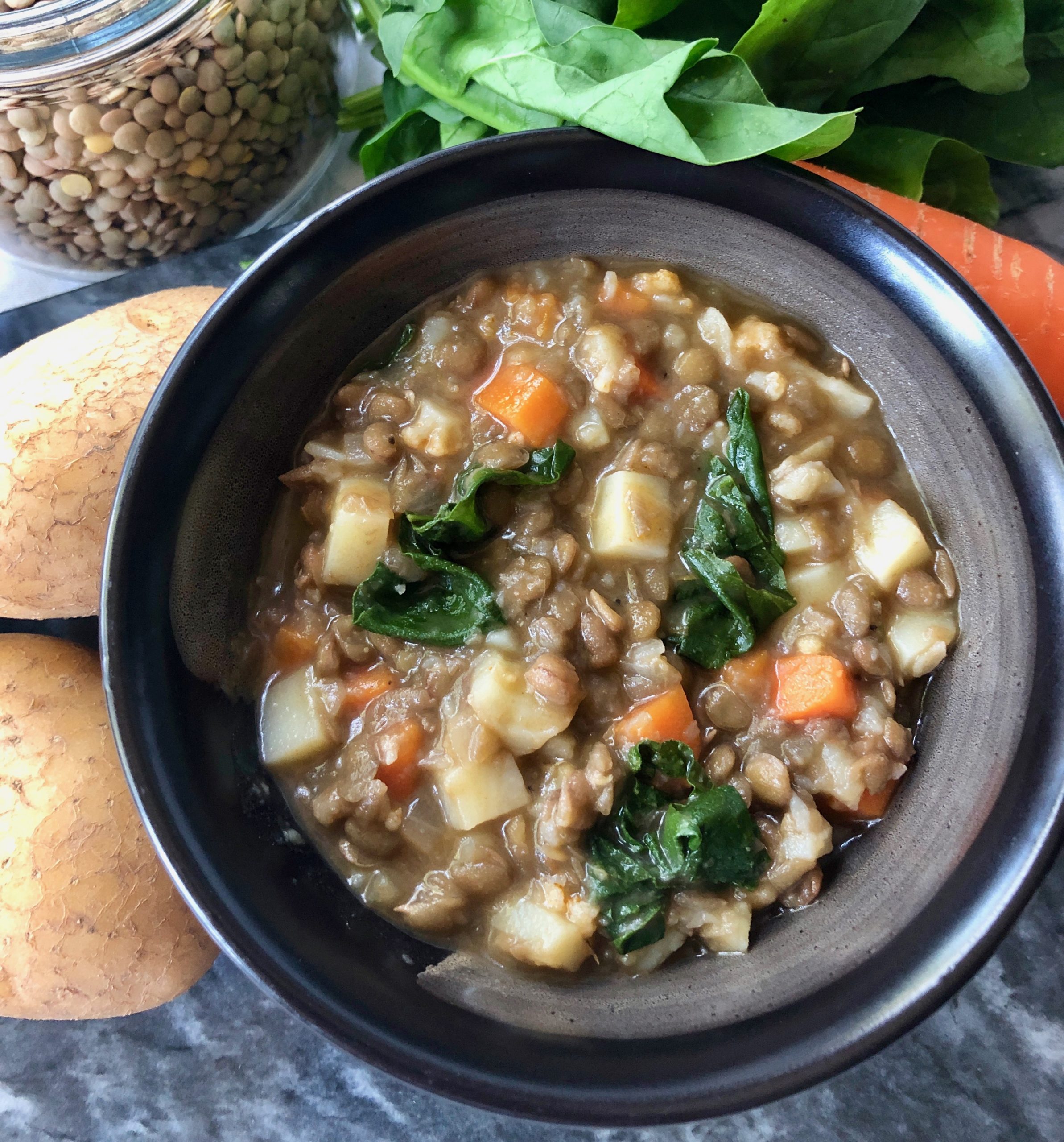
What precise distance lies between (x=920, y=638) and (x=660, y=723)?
2.26ft

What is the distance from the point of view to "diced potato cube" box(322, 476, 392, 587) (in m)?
2.85

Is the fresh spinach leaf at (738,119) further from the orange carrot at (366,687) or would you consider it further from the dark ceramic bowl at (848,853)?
the orange carrot at (366,687)

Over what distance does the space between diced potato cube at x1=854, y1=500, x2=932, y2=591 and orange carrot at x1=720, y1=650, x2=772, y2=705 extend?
0.36 meters

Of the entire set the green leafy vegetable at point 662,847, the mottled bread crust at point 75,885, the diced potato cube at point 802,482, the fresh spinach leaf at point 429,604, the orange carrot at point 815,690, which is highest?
the diced potato cube at point 802,482

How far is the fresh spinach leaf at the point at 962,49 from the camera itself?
10.3 ft

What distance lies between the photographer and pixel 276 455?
9.80 feet

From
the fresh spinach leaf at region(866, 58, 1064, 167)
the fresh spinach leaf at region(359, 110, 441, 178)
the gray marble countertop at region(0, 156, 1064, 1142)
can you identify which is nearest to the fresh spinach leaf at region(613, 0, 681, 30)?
the fresh spinach leaf at region(359, 110, 441, 178)

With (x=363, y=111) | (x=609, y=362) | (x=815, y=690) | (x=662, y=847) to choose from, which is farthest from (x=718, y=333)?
(x=363, y=111)

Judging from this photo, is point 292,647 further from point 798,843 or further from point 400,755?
point 798,843

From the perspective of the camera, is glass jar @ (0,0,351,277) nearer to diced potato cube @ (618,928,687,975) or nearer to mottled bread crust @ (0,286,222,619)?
mottled bread crust @ (0,286,222,619)

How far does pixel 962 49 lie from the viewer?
3.21m

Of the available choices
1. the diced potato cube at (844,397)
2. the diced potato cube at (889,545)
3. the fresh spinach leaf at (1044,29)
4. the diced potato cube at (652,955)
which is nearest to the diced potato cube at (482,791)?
the diced potato cube at (652,955)

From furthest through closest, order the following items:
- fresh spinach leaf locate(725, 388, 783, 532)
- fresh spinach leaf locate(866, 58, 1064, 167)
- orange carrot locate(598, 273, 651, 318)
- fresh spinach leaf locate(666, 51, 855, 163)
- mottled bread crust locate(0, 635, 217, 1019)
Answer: fresh spinach leaf locate(866, 58, 1064, 167) < mottled bread crust locate(0, 635, 217, 1019) < orange carrot locate(598, 273, 651, 318) < fresh spinach leaf locate(725, 388, 783, 532) < fresh spinach leaf locate(666, 51, 855, 163)

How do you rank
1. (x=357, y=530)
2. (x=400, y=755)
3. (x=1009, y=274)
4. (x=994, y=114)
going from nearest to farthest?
1. (x=400, y=755)
2. (x=357, y=530)
3. (x=1009, y=274)
4. (x=994, y=114)
